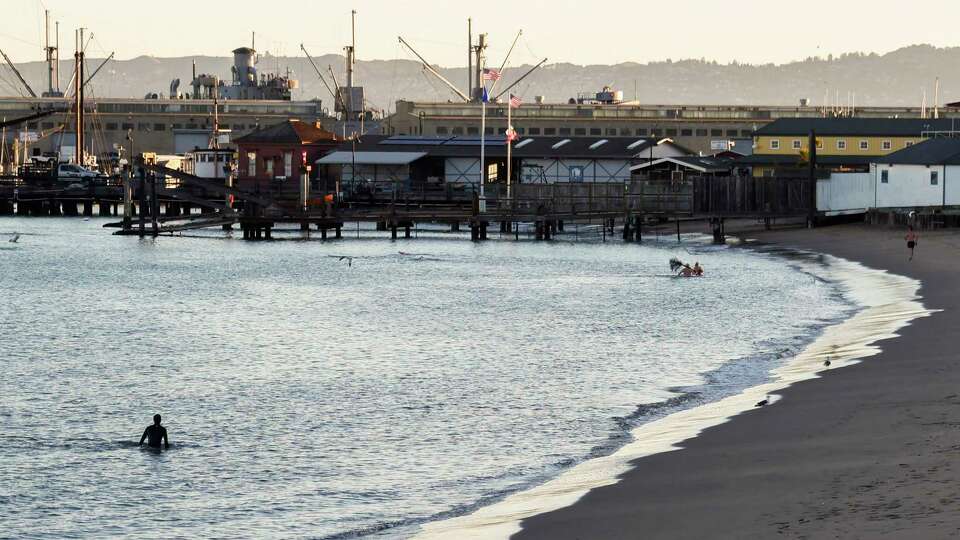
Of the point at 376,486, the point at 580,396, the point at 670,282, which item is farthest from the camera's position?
the point at 670,282

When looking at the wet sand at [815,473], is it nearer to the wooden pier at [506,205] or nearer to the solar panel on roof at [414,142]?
the wooden pier at [506,205]

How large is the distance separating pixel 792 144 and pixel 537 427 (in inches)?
4012

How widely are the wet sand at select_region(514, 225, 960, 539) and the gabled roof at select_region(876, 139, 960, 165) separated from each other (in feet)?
200

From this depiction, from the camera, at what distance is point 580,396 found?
35.4 m

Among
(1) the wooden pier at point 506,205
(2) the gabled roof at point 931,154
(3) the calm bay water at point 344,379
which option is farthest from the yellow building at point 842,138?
(3) the calm bay water at point 344,379

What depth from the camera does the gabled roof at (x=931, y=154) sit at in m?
91.7

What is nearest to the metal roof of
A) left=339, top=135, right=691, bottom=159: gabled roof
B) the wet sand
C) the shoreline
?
left=339, top=135, right=691, bottom=159: gabled roof

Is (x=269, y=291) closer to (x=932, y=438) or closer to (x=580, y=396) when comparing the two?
(x=580, y=396)

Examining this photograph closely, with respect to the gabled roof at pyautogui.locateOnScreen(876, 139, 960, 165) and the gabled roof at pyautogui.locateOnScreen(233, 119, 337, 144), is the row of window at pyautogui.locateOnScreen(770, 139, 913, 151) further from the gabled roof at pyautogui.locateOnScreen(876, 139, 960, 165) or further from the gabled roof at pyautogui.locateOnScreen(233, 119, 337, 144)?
the gabled roof at pyautogui.locateOnScreen(233, 119, 337, 144)

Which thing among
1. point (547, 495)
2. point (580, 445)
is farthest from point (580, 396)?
point (547, 495)

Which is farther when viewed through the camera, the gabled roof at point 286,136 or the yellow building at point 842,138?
the gabled roof at point 286,136

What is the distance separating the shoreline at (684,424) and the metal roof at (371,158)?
256 feet

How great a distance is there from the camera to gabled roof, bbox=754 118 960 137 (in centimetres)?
12756

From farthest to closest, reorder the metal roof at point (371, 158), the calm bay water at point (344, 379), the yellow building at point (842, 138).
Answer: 1. the metal roof at point (371, 158)
2. the yellow building at point (842, 138)
3. the calm bay water at point (344, 379)
